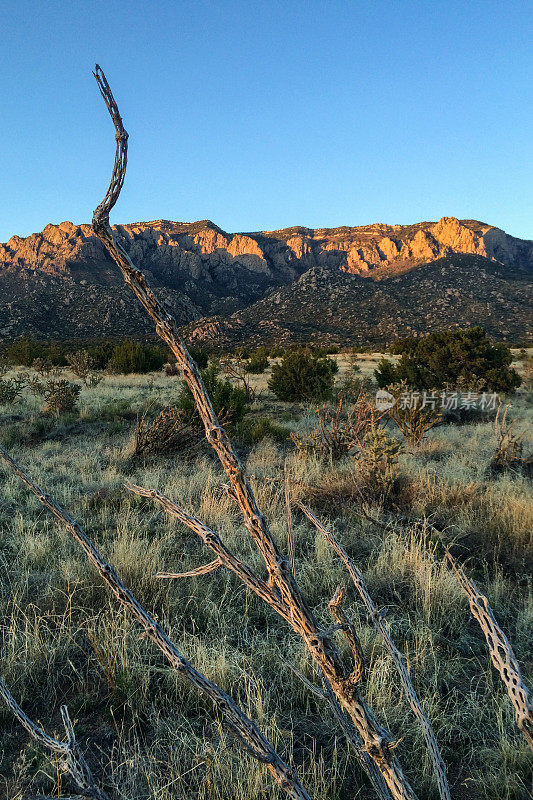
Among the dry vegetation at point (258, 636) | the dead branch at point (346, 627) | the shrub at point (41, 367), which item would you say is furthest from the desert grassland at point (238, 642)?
the shrub at point (41, 367)

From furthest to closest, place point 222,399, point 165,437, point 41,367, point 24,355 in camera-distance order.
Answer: point 24,355 → point 41,367 → point 222,399 → point 165,437

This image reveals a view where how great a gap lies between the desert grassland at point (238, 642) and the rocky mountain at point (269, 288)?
19.4 meters

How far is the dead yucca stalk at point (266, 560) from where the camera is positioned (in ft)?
2.61

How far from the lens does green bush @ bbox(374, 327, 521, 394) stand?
46.3 ft

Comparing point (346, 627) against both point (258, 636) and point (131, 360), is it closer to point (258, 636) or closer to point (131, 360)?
point (258, 636)

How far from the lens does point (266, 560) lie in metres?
0.81

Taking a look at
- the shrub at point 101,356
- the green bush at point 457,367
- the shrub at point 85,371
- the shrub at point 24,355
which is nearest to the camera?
the green bush at point 457,367

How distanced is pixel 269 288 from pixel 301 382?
86229mm

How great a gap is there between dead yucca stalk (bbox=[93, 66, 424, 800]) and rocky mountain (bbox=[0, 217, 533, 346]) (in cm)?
2209

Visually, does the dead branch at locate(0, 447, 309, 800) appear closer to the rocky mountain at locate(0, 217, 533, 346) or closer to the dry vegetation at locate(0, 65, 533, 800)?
the dry vegetation at locate(0, 65, 533, 800)

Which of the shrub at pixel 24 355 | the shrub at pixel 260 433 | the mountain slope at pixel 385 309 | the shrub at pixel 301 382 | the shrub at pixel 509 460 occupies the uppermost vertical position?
the mountain slope at pixel 385 309

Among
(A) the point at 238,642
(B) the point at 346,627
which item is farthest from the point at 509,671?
(A) the point at 238,642

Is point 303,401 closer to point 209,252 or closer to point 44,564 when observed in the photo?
point 44,564

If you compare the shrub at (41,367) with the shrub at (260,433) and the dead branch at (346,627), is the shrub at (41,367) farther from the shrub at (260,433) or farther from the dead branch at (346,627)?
the dead branch at (346,627)
